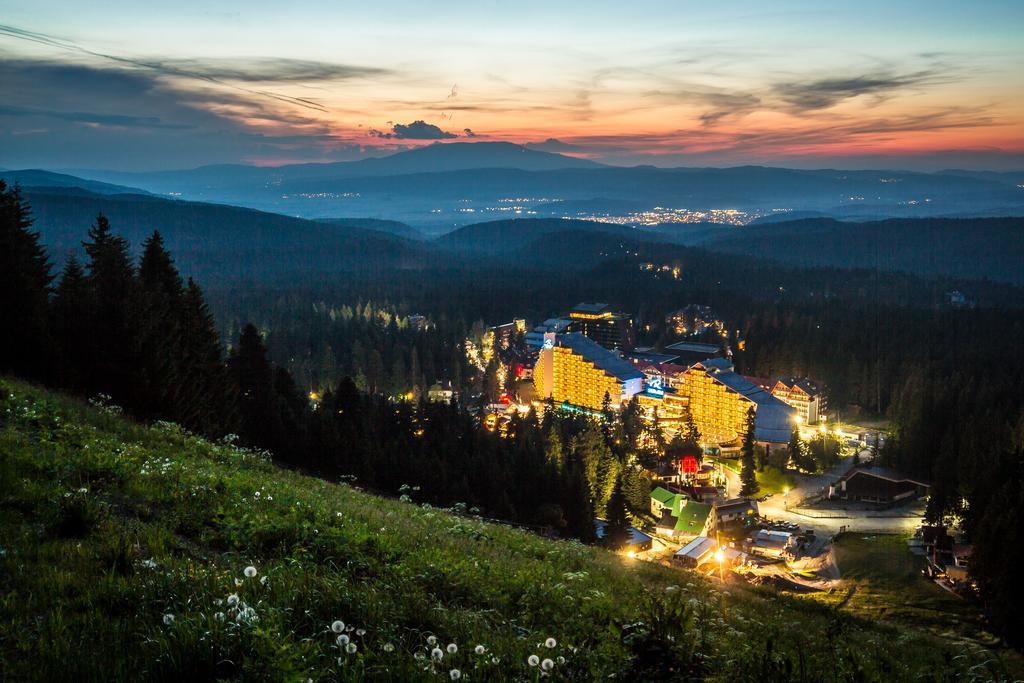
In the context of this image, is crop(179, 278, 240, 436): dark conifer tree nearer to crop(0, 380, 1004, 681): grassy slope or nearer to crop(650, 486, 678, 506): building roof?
crop(0, 380, 1004, 681): grassy slope

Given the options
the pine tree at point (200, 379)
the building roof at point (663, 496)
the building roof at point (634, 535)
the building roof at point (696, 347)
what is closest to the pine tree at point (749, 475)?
the building roof at point (663, 496)

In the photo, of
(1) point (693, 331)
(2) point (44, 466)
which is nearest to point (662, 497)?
→ (2) point (44, 466)

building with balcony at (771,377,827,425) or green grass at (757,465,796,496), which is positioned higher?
building with balcony at (771,377,827,425)

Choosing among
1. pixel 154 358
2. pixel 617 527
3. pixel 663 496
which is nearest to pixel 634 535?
pixel 617 527

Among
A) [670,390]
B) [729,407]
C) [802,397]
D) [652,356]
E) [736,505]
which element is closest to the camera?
[736,505]

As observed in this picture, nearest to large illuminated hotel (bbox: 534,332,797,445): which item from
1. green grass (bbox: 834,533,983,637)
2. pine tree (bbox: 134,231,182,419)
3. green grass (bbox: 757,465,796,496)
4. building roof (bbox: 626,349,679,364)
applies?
green grass (bbox: 757,465,796,496)

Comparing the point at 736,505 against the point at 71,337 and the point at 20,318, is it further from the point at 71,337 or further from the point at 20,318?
the point at 20,318
